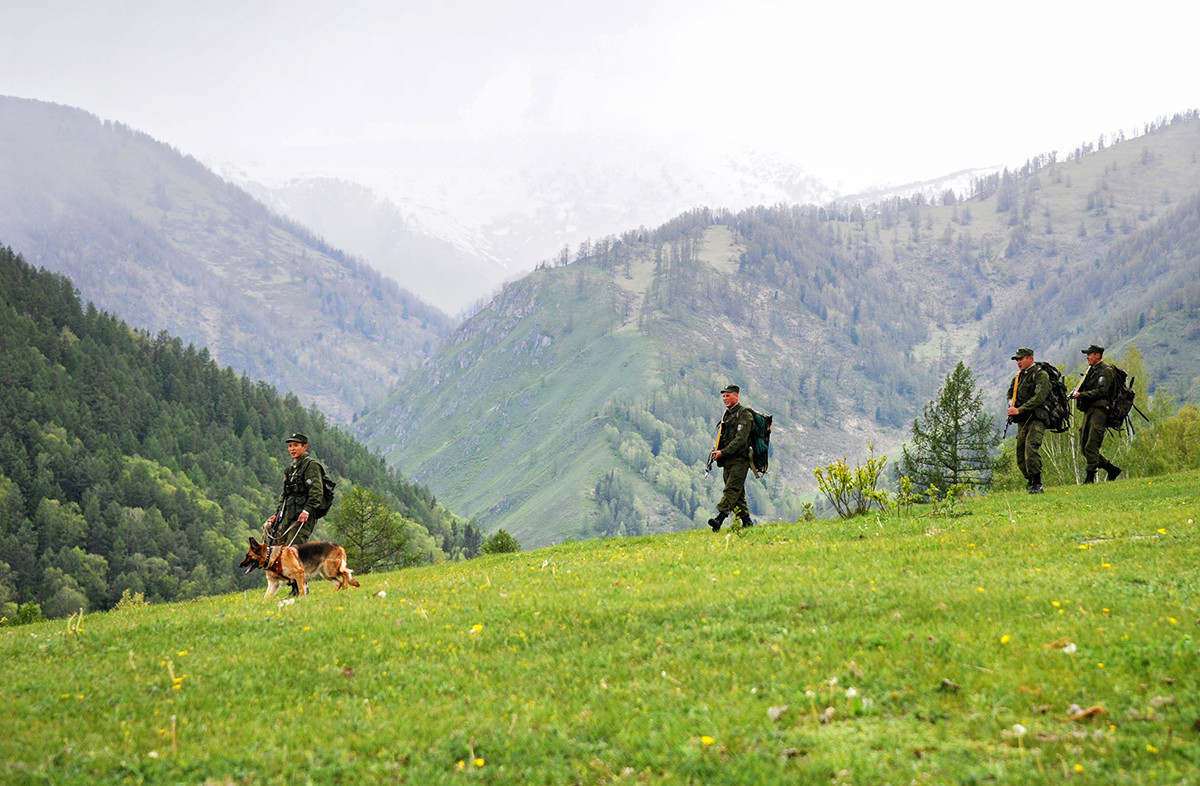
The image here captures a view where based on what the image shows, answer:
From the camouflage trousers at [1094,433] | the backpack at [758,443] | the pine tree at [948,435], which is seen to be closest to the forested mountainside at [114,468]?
the pine tree at [948,435]

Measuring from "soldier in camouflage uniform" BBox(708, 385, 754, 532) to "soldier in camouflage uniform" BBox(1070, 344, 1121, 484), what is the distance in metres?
11.0

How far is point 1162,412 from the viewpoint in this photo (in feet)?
242

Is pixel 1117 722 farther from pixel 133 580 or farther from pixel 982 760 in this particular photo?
pixel 133 580

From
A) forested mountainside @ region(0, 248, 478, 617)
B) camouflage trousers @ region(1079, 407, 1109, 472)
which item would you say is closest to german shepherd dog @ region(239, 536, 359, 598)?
camouflage trousers @ region(1079, 407, 1109, 472)

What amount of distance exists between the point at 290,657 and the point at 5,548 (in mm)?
152365

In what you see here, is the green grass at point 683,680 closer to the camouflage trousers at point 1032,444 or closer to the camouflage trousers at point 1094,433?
the camouflage trousers at point 1032,444

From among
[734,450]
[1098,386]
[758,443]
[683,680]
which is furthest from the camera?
[1098,386]

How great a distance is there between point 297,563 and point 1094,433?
949 inches

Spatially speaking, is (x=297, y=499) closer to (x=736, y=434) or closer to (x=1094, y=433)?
(x=736, y=434)

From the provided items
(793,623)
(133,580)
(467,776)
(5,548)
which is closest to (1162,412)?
(793,623)

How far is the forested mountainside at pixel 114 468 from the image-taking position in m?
135

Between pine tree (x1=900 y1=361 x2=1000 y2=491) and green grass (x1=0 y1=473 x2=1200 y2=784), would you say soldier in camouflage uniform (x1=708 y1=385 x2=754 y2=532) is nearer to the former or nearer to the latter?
green grass (x1=0 y1=473 x2=1200 y2=784)

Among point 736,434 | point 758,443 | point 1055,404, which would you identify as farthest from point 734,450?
point 1055,404

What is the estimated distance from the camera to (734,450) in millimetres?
21609
